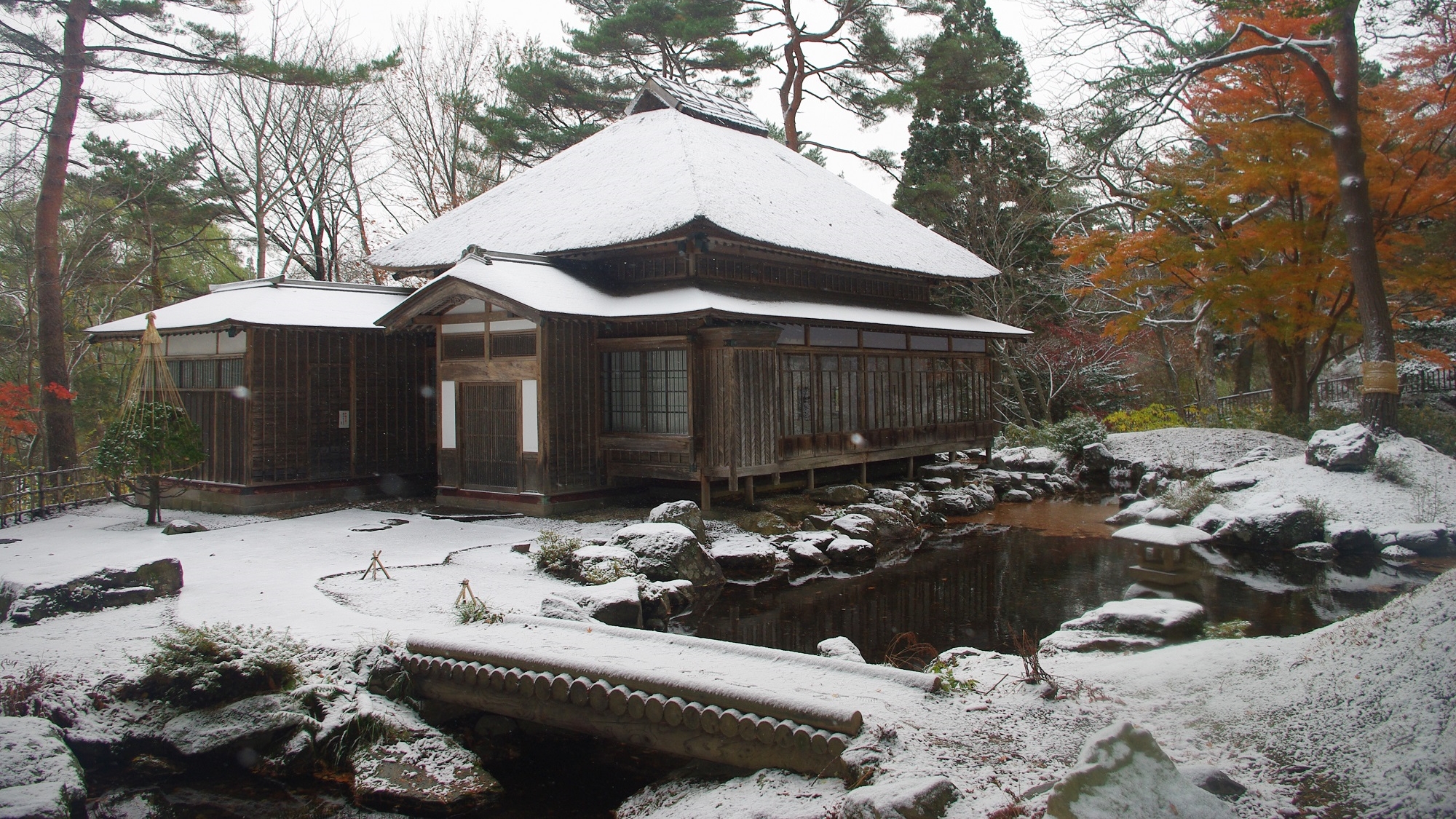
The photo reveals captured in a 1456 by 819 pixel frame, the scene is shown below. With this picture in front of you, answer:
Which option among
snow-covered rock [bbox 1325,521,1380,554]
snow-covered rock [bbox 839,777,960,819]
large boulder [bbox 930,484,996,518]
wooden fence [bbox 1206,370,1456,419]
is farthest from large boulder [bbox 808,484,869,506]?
wooden fence [bbox 1206,370,1456,419]

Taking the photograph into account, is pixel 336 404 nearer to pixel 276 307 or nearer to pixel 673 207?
pixel 276 307

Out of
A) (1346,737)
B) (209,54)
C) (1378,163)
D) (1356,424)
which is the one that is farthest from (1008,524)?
(209,54)

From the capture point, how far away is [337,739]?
17.9 ft

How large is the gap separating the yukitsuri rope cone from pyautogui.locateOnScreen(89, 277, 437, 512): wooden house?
82 cm

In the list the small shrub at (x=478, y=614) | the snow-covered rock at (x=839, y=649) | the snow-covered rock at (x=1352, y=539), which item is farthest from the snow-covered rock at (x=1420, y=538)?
the small shrub at (x=478, y=614)

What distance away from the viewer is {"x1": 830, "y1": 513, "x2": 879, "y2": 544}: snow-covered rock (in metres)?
11.6

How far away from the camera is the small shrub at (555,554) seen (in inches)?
336

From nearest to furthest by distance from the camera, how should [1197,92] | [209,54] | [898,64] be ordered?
[209,54]
[1197,92]
[898,64]

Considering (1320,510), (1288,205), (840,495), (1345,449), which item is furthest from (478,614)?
(1288,205)

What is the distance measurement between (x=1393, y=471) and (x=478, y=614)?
12.3 meters

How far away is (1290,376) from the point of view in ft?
56.4

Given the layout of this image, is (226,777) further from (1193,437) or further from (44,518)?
(1193,437)

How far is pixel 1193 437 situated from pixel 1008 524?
589 cm

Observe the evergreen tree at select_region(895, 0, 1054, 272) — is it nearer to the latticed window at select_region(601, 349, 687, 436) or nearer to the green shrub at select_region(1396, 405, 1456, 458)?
the green shrub at select_region(1396, 405, 1456, 458)
